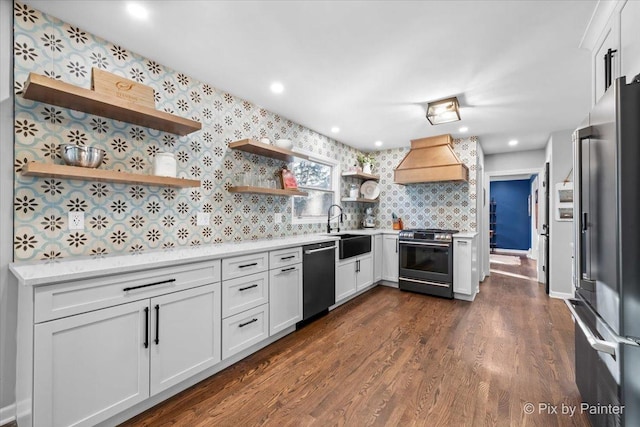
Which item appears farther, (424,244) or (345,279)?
(424,244)

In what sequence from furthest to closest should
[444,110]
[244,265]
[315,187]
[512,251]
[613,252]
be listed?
[512,251]
[315,187]
[444,110]
[244,265]
[613,252]

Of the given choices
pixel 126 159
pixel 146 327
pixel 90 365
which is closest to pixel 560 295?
pixel 146 327

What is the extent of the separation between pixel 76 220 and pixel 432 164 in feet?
13.8

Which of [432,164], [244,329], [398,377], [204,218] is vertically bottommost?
[398,377]

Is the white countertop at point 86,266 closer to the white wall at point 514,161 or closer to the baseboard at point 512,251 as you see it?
the white wall at point 514,161

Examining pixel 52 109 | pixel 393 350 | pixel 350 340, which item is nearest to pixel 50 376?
pixel 52 109

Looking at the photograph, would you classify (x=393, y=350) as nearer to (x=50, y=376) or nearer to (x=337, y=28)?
(x=50, y=376)

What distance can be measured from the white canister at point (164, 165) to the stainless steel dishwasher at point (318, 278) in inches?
55.6

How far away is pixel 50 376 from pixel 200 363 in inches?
32.1

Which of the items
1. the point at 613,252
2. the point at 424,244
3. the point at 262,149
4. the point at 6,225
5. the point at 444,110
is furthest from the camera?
the point at 424,244

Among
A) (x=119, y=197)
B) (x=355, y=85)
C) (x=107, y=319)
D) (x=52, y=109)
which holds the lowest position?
(x=107, y=319)

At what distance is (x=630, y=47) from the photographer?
1.41 m

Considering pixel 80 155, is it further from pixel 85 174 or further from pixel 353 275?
pixel 353 275

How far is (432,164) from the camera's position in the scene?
429 cm
